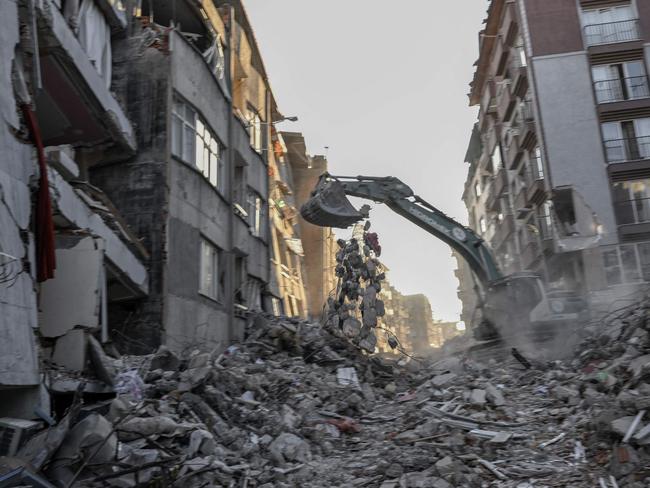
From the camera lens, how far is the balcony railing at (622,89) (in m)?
26.7

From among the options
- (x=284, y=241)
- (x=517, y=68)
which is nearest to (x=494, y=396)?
(x=284, y=241)

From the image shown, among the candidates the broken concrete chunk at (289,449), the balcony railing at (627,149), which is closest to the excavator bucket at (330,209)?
the broken concrete chunk at (289,449)

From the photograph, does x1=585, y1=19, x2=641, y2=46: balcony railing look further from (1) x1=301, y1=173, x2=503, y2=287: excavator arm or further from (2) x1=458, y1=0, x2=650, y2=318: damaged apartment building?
(1) x1=301, y1=173, x2=503, y2=287: excavator arm

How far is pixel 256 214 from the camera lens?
69.4 feet

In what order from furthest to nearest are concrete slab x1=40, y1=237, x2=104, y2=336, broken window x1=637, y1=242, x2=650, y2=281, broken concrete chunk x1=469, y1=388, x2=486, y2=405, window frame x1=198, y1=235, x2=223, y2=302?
1. broken window x1=637, y1=242, x2=650, y2=281
2. window frame x1=198, y1=235, x2=223, y2=302
3. broken concrete chunk x1=469, y1=388, x2=486, y2=405
4. concrete slab x1=40, y1=237, x2=104, y2=336

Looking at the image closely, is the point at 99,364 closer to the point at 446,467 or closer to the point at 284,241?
the point at 446,467

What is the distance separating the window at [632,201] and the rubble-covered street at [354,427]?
49.1 feet

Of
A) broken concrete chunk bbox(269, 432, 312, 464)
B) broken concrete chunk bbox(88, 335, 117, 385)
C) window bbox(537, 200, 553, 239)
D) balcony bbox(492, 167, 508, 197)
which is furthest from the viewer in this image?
balcony bbox(492, 167, 508, 197)

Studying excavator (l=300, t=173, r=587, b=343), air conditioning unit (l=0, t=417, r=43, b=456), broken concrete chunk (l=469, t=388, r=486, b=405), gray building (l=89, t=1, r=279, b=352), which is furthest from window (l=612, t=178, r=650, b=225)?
air conditioning unit (l=0, t=417, r=43, b=456)

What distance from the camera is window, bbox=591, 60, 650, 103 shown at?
87.9ft

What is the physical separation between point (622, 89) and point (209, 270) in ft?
73.0

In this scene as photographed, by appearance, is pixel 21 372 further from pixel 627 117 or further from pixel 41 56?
pixel 627 117

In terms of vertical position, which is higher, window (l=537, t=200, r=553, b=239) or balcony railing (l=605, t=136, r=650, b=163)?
balcony railing (l=605, t=136, r=650, b=163)

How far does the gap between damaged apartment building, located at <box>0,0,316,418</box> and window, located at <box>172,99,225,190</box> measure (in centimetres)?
5
